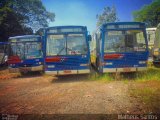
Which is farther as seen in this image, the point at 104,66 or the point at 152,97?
the point at 104,66

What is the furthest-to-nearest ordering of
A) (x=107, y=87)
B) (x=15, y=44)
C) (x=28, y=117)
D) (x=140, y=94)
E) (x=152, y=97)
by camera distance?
(x=15, y=44)
(x=107, y=87)
(x=140, y=94)
(x=152, y=97)
(x=28, y=117)

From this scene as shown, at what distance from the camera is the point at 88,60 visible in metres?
12.7

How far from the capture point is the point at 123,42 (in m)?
12.4

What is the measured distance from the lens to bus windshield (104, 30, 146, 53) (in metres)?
12.4

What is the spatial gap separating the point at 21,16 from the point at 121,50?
105 ft

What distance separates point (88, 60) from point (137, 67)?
269 cm

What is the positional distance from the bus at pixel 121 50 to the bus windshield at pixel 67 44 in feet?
3.88

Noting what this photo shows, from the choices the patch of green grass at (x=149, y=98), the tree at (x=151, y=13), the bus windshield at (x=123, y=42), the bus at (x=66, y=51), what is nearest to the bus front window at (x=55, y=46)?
the bus at (x=66, y=51)

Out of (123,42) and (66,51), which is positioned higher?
(123,42)

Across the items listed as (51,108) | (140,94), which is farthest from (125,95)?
(51,108)

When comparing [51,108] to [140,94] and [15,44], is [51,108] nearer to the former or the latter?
[140,94]

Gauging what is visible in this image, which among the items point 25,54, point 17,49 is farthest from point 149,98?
point 17,49

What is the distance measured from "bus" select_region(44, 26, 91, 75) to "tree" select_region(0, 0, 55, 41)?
1002 inches

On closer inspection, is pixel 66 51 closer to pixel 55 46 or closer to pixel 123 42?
pixel 55 46
